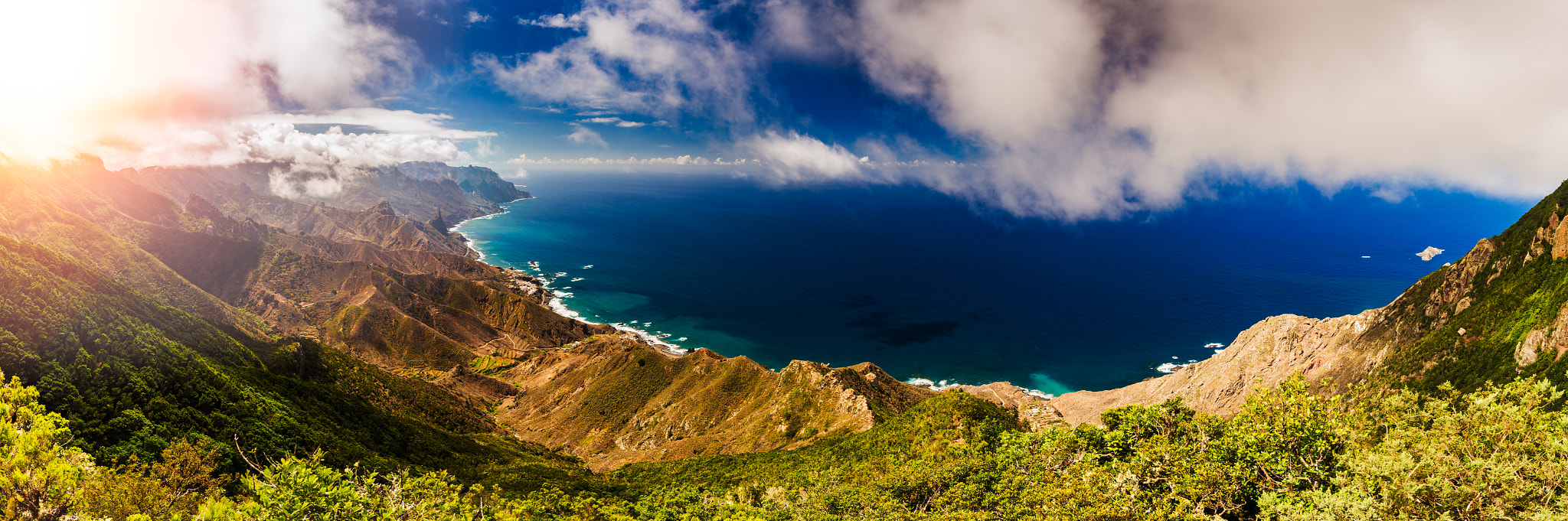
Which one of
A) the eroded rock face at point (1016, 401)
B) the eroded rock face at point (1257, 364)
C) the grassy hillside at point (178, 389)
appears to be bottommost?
the grassy hillside at point (178, 389)

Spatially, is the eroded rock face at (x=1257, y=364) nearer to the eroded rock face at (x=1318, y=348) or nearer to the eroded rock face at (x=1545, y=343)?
the eroded rock face at (x=1318, y=348)

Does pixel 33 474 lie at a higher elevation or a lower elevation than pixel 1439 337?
lower

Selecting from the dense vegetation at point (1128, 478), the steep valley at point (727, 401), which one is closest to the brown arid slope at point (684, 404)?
the steep valley at point (727, 401)

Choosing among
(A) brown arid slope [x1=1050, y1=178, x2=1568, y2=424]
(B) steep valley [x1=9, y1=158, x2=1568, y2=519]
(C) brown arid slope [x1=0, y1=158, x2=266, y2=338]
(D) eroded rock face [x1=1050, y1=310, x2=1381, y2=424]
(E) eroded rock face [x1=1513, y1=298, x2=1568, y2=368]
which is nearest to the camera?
(B) steep valley [x1=9, y1=158, x2=1568, y2=519]

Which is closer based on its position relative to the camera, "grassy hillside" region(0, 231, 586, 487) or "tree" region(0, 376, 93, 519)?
"tree" region(0, 376, 93, 519)

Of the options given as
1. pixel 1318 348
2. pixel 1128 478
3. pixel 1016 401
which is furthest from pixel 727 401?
pixel 1318 348

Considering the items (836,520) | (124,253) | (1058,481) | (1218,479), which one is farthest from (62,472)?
(124,253)

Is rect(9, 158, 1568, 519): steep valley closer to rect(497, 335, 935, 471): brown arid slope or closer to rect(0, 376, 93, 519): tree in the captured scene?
rect(497, 335, 935, 471): brown arid slope

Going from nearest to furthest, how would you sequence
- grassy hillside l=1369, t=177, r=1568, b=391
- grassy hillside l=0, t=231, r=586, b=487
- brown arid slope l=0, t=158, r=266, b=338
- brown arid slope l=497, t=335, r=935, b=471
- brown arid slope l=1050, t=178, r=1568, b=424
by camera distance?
grassy hillside l=0, t=231, r=586, b=487 < grassy hillside l=1369, t=177, r=1568, b=391 < brown arid slope l=1050, t=178, r=1568, b=424 < brown arid slope l=497, t=335, r=935, b=471 < brown arid slope l=0, t=158, r=266, b=338

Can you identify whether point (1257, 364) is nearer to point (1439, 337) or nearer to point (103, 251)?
point (1439, 337)

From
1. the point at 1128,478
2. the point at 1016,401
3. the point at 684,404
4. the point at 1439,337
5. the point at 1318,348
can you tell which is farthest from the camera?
the point at 1016,401

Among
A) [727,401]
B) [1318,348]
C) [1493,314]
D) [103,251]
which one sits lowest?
[727,401]

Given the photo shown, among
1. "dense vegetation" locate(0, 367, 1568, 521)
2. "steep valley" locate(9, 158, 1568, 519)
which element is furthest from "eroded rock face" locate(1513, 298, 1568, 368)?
"dense vegetation" locate(0, 367, 1568, 521)
